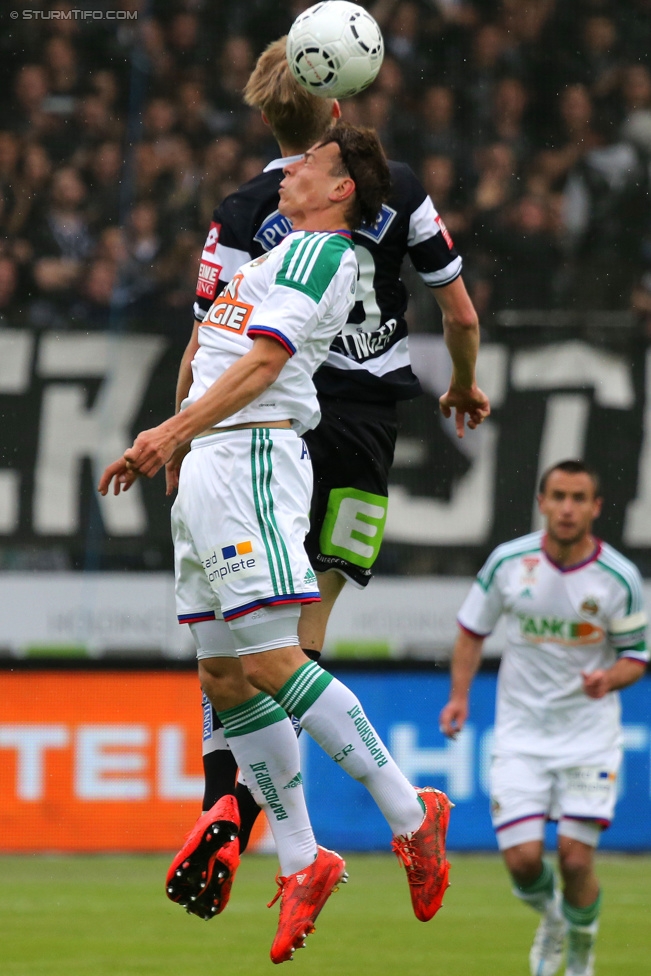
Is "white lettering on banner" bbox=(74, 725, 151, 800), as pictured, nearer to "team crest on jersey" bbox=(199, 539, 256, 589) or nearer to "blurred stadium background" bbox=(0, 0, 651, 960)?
"blurred stadium background" bbox=(0, 0, 651, 960)

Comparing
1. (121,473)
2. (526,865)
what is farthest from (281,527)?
(526,865)

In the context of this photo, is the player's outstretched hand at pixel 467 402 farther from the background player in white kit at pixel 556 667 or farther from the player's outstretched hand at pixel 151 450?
the background player in white kit at pixel 556 667

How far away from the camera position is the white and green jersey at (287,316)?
14.7 feet

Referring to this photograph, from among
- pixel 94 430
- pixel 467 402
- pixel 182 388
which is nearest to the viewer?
pixel 182 388

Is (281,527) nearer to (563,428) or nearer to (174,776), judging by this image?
(563,428)

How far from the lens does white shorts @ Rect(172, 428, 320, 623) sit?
4.47 meters

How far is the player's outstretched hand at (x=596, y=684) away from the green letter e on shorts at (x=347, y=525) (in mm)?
2124

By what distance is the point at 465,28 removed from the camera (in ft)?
36.4

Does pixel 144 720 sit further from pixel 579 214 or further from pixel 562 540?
pixel 579 214

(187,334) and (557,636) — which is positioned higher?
(187,334)

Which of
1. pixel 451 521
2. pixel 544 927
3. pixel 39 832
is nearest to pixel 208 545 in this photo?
pixel 544 927

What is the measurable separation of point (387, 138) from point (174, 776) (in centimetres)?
455

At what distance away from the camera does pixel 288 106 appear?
495 centimetres

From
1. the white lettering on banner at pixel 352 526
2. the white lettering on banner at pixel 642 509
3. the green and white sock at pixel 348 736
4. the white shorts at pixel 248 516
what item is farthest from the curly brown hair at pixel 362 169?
the white lettering on banner at pixel 642 509
